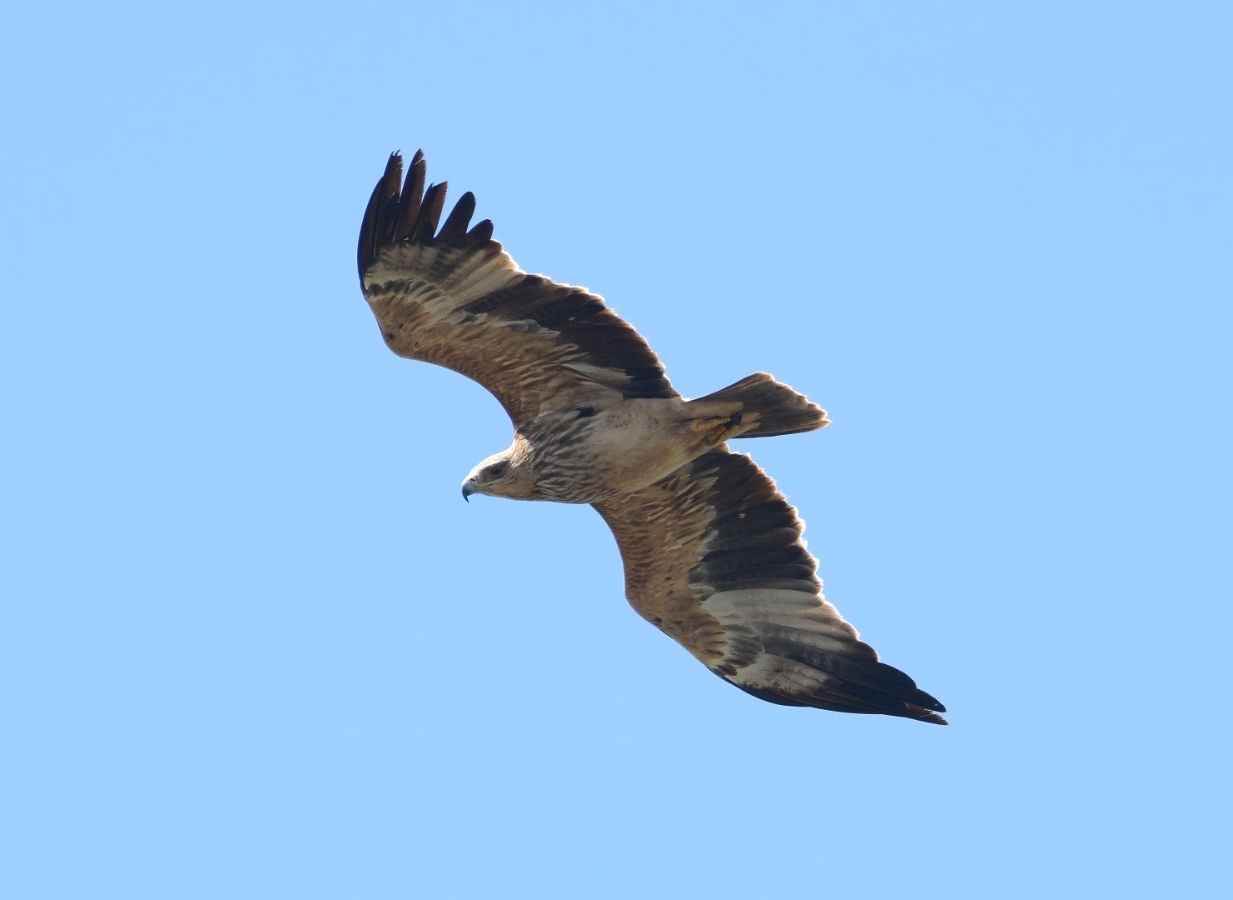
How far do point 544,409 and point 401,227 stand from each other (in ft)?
5.26

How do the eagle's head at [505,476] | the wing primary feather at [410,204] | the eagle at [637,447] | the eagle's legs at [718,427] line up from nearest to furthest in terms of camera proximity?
the wing primary feather at [410,204]
the eagle at [637,447]
the eagle's legs at [718,427]
the eagle's head at [505,476]

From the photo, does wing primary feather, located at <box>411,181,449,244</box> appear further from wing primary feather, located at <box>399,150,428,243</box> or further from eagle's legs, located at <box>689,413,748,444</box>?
eagle's legs, located at <box>689,413,748,444</box>

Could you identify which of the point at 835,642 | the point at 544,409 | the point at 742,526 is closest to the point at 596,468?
the point at 544,409

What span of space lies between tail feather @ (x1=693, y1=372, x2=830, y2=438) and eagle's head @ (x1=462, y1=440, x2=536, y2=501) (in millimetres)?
1188

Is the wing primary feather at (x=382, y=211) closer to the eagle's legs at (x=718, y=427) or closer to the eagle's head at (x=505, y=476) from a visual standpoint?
the eagle's head at (x=505, y=476)

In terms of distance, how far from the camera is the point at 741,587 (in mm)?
12430

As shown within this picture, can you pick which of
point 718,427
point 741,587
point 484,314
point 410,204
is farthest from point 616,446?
point 410,204

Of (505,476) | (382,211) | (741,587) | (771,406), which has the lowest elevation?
(741,587)

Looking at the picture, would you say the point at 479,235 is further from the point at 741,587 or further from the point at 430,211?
the point at 741,587

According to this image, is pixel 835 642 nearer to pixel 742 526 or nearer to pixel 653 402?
pixel 742 526

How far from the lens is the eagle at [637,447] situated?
10781 millimetres

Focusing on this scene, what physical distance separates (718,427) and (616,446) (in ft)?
2.14

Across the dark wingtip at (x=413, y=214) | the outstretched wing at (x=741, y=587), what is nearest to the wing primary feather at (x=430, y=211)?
the dark wingtip at (x=413, y=214)

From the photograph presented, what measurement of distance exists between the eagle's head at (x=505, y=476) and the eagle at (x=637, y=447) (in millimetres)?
12
